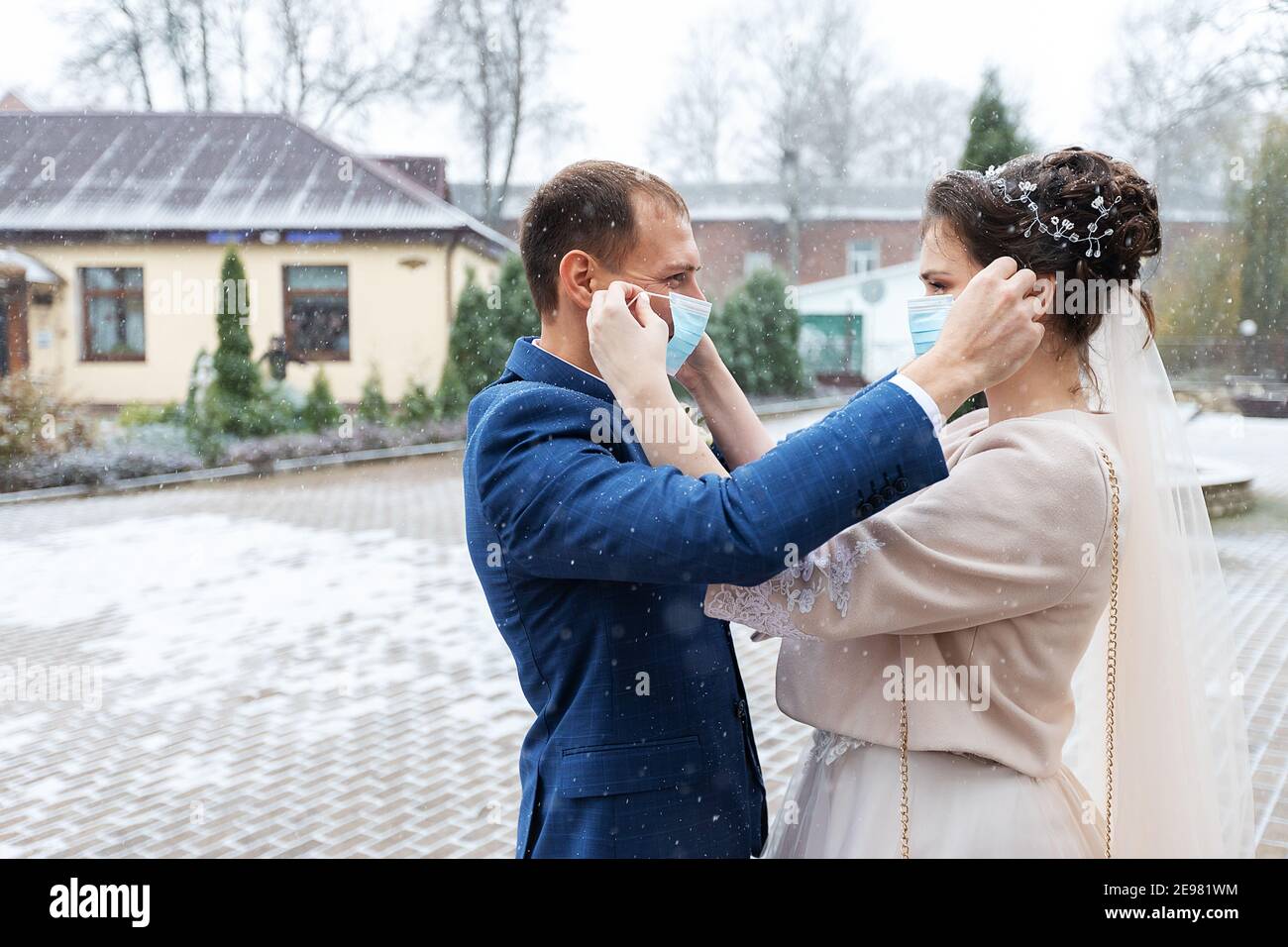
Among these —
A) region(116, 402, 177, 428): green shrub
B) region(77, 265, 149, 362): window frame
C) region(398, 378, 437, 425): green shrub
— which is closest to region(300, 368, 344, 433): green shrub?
region(398, 378, 437, 425): green shrub

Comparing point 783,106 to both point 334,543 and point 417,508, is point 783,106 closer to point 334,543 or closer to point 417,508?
point 417,508

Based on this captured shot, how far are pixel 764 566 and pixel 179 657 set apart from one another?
710 centimetres

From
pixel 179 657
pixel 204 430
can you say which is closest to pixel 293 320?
pixel 204 430

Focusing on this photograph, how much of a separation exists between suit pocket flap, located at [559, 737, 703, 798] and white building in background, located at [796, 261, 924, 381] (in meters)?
29.1

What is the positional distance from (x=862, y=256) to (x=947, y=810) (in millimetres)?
38512

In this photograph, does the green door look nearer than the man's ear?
No

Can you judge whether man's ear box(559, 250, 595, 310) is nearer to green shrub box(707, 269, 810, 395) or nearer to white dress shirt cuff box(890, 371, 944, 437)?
white dress shirt cuff box(890, 371, 944, 437)

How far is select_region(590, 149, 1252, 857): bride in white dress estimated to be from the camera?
4.93ft

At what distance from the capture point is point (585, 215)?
172cm

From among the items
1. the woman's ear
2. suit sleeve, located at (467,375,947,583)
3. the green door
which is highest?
the green door

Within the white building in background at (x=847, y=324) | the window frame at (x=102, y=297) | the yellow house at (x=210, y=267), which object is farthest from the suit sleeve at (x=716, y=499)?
the white building in background at (x=847, y=324)

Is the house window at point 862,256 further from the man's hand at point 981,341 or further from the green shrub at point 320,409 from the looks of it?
the man's hand at point 981,341

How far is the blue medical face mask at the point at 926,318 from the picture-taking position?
1.73m

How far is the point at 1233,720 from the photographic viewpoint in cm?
230
